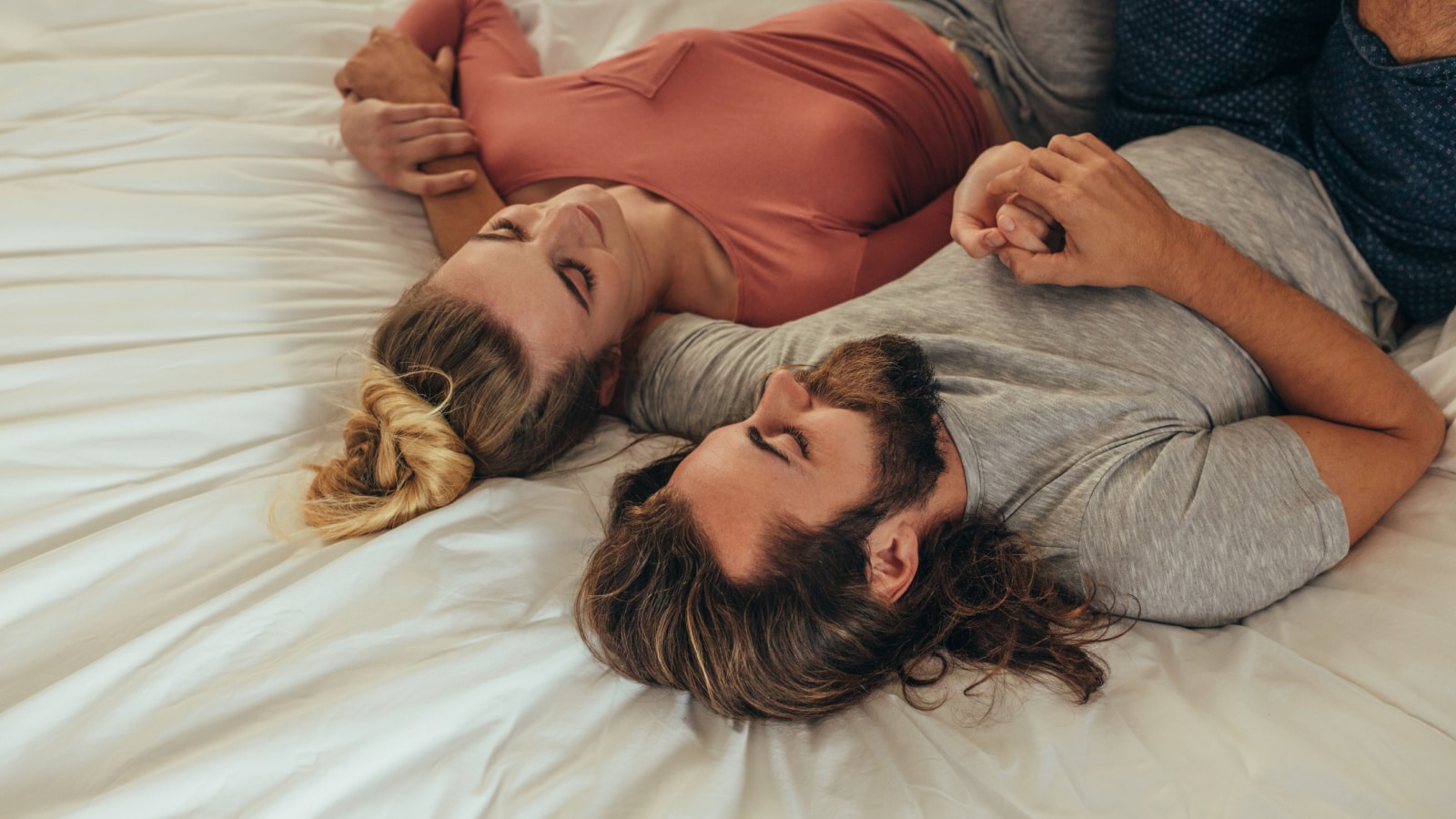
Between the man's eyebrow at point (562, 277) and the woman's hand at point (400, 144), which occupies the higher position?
the woman's hand at point (400, 144)

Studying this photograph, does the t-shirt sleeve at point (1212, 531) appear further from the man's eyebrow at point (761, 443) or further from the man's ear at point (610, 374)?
the man's ear at point (610, 374)

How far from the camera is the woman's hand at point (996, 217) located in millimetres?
1118

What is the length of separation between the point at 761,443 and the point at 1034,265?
0.40 meters

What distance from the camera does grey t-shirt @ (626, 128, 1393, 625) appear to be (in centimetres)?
97

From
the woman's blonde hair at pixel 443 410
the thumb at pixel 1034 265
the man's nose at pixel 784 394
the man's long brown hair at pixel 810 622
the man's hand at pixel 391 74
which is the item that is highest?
the man's hand at pixel 391 74

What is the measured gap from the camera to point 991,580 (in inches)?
39.8

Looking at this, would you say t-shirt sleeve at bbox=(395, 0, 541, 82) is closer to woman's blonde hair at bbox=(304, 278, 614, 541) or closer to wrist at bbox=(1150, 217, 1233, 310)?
woman's blonde hair at bbox=(304, 278, 614, 541)

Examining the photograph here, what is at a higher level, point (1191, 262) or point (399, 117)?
point (399, 117)

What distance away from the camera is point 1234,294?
43.4 inches

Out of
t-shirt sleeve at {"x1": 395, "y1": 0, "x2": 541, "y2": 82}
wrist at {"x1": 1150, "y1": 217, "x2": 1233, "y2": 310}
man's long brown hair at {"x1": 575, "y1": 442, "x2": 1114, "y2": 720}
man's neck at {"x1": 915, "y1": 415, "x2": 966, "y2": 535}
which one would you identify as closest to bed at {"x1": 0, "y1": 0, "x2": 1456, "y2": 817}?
man's long brown hair at {"x1": 575, "y1": 442, "x2": 1114, "y2": 720}

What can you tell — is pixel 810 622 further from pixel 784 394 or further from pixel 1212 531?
pixel 1212 531

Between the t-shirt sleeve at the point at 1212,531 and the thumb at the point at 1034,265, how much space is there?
24 centimetres

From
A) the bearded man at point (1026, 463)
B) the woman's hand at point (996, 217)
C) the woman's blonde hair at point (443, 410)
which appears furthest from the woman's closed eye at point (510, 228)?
the woman's hand at point (996, 217)

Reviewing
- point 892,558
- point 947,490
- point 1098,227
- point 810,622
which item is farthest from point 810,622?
point 1098,227
